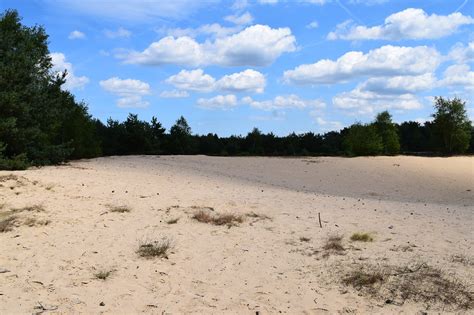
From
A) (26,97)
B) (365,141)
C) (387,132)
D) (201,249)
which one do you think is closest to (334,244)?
(201,249)

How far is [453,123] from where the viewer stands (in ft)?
111

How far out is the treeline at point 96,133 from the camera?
16500 mm

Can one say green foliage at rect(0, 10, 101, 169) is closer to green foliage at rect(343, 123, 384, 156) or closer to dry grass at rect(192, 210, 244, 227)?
dry grass at rect(192, 210, 244, 227)

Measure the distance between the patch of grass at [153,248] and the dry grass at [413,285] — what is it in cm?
275

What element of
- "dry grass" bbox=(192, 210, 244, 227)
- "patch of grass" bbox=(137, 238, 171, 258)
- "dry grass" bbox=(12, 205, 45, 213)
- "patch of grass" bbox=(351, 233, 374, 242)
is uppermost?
"dry grass" bbox=(12, 205, 45, 213)

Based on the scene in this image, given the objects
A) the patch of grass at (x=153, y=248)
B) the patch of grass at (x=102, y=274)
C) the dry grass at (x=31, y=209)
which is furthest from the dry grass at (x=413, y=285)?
the dry grass at (x=31, y=209)

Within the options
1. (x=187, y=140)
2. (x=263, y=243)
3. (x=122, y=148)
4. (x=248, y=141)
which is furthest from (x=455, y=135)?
(x=263, y=243)

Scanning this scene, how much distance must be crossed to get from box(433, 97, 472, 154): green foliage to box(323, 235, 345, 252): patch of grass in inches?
1176

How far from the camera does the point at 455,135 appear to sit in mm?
34062

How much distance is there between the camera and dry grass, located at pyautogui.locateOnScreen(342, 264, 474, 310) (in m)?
5.28

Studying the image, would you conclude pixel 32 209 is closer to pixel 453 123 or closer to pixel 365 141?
pixel 365 141

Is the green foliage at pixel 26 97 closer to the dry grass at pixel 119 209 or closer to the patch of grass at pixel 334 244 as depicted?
the dry grass at pixel 119 209

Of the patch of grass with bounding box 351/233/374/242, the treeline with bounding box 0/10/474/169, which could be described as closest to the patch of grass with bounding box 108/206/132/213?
the patch of grass with bounding box 351/233/374/242

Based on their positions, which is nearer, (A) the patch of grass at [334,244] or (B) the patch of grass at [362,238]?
(A) the patch of grass at [334,244]
